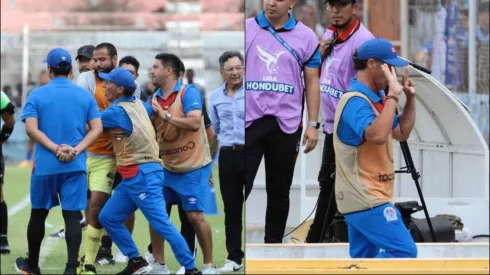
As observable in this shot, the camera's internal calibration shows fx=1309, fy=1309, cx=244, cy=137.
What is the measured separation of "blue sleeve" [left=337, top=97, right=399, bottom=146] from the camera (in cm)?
573

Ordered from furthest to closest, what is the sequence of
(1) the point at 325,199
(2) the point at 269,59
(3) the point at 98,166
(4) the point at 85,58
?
(1) the point at 325,199
(2) the point at 269,59
(3) the point at 98,166
(4) the point at 85,58

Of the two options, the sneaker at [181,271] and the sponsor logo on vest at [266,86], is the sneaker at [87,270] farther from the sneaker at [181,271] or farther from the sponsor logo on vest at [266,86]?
the sponsor logo on vest at [266,86]

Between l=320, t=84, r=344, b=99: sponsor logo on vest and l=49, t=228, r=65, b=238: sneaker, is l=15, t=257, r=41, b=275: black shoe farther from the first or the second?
l=320, t=84, r=344, b=99: sponsor logo on vest

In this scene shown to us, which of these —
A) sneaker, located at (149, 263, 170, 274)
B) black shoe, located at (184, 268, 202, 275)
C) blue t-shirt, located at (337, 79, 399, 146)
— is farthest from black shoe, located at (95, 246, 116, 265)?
blue t-shirt, located at (337, 79, 399, 146)

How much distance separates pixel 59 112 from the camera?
225 inches

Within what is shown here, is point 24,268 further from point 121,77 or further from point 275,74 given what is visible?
point 275,74

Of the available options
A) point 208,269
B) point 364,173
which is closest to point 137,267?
point 208,269

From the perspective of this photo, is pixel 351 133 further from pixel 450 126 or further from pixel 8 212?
pixel 450 126

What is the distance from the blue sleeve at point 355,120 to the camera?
18.8 ft

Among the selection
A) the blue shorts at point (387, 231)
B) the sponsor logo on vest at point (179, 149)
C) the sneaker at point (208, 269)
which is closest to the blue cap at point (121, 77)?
the sponsor logo on vest at point (179, 149)

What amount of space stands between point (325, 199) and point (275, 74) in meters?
1.04

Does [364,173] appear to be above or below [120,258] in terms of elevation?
above

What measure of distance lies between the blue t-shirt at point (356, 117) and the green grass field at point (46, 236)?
2.08 ft

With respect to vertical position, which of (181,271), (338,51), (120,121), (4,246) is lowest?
(181,271)
